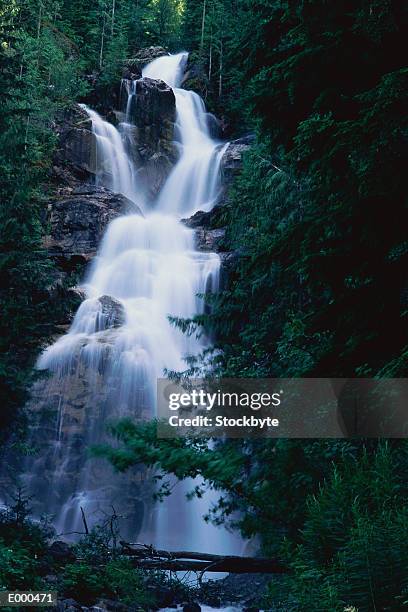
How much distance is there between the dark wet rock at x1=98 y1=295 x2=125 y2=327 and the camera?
20.8 m

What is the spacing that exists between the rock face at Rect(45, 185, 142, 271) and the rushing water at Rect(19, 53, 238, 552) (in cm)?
48

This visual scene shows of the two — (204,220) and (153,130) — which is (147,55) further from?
(204,220)

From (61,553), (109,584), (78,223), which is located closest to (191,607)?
(109,584)

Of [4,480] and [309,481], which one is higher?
[4,480]

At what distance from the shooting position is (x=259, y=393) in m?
6.86

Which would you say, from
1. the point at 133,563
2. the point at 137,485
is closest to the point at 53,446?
the point at 137,485

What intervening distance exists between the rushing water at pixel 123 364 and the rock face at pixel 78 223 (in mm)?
476

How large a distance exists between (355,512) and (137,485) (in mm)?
13454

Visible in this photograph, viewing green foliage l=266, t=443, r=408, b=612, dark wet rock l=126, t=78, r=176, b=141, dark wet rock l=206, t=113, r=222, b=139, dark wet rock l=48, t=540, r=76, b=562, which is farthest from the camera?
dark wet rock l=206, t=113, r=222, b=139

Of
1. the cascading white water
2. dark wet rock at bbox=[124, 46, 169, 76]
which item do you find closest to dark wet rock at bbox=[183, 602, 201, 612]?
the cascading white water

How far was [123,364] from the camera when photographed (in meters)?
19.2

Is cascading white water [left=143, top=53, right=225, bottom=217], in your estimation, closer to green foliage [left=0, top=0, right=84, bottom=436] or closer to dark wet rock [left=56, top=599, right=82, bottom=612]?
green foliage [left=0, top=0, right=84, bottom=436]

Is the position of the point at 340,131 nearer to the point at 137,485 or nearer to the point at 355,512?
A: the point at 355,512

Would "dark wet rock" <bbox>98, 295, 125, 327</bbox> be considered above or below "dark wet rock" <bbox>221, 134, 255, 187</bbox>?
below
